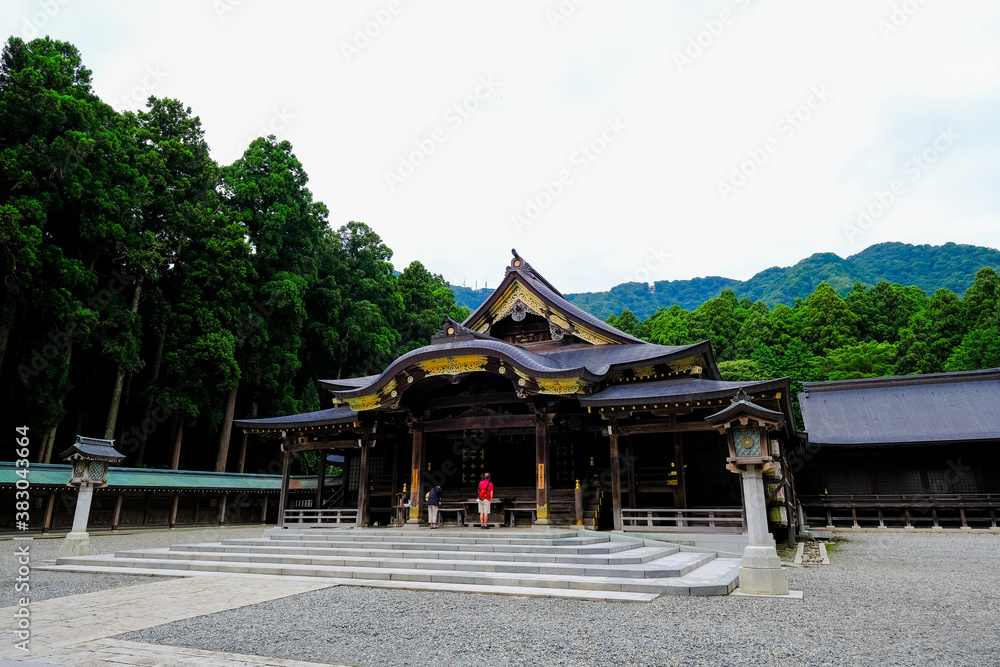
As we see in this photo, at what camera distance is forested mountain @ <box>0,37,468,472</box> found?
19812 mm

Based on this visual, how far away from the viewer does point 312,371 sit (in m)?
34.2

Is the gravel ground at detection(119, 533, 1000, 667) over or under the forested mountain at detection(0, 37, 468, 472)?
under

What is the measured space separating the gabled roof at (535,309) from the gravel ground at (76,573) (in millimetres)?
11269

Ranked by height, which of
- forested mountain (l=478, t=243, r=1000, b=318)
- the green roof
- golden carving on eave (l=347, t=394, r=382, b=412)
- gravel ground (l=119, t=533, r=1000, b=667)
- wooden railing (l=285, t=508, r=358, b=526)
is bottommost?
gravel ground (l=119, t=533, r=1000, b=667)

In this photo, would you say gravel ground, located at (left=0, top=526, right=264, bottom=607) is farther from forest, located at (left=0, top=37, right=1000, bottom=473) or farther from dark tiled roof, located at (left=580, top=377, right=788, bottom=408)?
dark tiled roof, located at (left=580, top=377, right=788, bottom=408)

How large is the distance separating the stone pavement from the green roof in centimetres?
1253

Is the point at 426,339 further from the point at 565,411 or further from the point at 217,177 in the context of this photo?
the point at 565,411

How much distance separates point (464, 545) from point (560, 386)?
4430 mm

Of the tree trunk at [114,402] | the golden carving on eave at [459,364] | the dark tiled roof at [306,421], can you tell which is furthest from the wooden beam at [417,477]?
the tree trunk at [114,402]

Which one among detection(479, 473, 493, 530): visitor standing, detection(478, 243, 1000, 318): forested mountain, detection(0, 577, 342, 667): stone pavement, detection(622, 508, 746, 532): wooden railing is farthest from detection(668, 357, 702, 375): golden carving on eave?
detection(478, 243, 1000, 318): forested mountain

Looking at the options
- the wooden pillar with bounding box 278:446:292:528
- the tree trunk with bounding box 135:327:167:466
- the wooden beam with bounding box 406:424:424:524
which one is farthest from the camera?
the tree trunk with bounding box 135:327:167:466

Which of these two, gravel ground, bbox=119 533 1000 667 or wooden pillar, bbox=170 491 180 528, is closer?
gravel ground, bbox=119 533 1000 667

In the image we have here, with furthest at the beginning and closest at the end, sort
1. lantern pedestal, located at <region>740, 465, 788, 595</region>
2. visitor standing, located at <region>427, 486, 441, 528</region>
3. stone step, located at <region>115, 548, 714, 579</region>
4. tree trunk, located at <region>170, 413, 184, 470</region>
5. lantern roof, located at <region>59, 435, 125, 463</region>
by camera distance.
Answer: tree trunk, located at <region>170, 413, 184, 470</region> → visitor standing, located at <region>427, 486, 441, 528</region> → lantern roof, located at <region>59, 435, 125, 463</region> → stone step, located at <region>115, 548, 714, 579</region> → lantern pedestal, located at <region>740, 465, 788, 595</region>

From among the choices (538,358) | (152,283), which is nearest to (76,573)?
(538,358)
